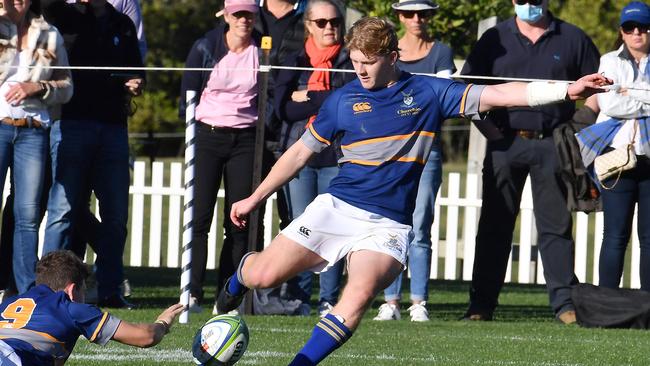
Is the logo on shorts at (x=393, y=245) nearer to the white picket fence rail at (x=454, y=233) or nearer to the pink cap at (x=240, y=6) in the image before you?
the pink cap at (x=240, y=6)

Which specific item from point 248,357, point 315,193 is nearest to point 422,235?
point 315,193

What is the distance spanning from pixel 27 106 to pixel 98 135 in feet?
2.13

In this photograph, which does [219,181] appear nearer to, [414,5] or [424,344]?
[414,5]

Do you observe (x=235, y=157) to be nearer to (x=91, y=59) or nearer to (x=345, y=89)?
(x=91, y=59)

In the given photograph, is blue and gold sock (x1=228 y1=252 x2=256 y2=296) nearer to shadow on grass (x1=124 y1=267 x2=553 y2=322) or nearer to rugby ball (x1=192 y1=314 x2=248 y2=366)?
rugby ball (x1=192 y1=314 x2=248 y2=366)

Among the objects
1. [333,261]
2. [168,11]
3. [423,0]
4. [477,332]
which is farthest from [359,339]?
[168,11]

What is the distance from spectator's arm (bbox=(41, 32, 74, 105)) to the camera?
10.0 m

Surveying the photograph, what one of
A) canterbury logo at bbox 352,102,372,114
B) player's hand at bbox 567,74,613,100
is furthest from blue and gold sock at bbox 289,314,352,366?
player's hand at bbox 567,74,613,100

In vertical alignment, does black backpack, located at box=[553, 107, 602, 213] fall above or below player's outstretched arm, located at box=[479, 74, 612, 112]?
below

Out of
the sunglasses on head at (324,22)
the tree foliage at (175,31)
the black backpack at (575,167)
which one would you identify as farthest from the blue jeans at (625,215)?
the tree foliage at (175,31)

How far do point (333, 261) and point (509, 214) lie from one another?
364 cm

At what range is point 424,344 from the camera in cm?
873

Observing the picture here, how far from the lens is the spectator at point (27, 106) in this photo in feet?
32.8

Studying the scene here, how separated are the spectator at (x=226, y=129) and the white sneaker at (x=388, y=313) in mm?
1172
